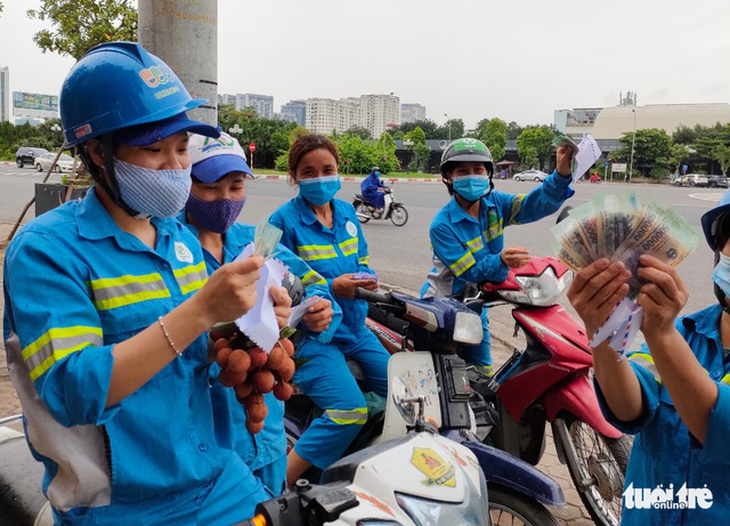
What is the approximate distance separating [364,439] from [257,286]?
5.71 feet

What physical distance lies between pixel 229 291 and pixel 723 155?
214 feet

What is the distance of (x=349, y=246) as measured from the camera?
126 inches

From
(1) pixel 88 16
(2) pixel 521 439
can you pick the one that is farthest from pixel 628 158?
(2) pixel 521 439

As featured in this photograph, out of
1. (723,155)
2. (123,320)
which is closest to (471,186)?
(123,320)

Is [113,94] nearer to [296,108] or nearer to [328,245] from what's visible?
[328,245]

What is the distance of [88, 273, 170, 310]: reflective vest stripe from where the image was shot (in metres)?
1.27

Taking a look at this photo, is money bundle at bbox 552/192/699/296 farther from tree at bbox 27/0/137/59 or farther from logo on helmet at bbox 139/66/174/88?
tree at bbox 27/0/137/59

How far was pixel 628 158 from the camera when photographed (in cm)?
5812

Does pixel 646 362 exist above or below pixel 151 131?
below

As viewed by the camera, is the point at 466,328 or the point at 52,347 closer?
the point at 52,347

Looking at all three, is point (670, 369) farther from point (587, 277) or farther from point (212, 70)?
point (212, 70)

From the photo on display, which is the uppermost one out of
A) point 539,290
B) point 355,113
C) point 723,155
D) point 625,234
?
point 355,113

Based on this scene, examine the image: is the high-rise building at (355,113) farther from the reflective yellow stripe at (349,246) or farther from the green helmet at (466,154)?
the reflective yellow stripe at (349,246)

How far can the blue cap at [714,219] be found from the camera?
149 cm
